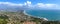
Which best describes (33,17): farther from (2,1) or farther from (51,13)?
(2,1)

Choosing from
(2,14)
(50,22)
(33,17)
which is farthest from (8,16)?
(50,22)

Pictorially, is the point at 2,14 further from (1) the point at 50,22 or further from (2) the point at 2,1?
(1) the point at 50,22

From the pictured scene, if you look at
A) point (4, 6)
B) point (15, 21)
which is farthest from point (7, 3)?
point (15, 21)

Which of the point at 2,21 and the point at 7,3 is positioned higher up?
the point at 7,3

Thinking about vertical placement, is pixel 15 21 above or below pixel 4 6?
below

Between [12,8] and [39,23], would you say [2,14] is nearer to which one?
[12,8]
